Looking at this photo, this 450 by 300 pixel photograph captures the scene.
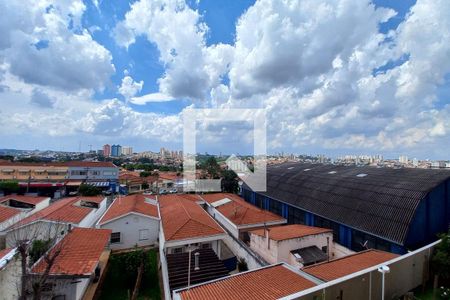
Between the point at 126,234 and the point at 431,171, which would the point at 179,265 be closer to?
the point at 126,234

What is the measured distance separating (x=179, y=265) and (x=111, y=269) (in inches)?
211

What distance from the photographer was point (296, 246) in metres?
14.3

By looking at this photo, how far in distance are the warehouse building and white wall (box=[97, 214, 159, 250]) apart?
475 inches

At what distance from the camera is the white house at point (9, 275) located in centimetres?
845

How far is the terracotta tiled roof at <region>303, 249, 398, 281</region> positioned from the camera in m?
9.24

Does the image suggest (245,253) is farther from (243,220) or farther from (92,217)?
(92,217)

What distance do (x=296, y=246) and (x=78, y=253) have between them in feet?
38.2

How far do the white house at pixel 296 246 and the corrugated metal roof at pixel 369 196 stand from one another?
7.20 feet

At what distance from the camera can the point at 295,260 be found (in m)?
13.7

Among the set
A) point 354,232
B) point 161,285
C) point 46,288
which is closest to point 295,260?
point 354,232

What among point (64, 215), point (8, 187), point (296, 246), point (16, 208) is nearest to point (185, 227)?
point (296, 246)

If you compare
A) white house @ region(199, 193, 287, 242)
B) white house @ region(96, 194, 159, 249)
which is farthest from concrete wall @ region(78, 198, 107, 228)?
white house @ region(199, 193, 287, 242)

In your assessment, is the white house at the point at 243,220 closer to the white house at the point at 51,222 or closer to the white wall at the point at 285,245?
the white wall at the point at 285,245

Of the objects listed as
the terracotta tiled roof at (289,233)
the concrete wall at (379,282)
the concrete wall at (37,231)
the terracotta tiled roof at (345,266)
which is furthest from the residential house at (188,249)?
the concrete wall at (37,231)
